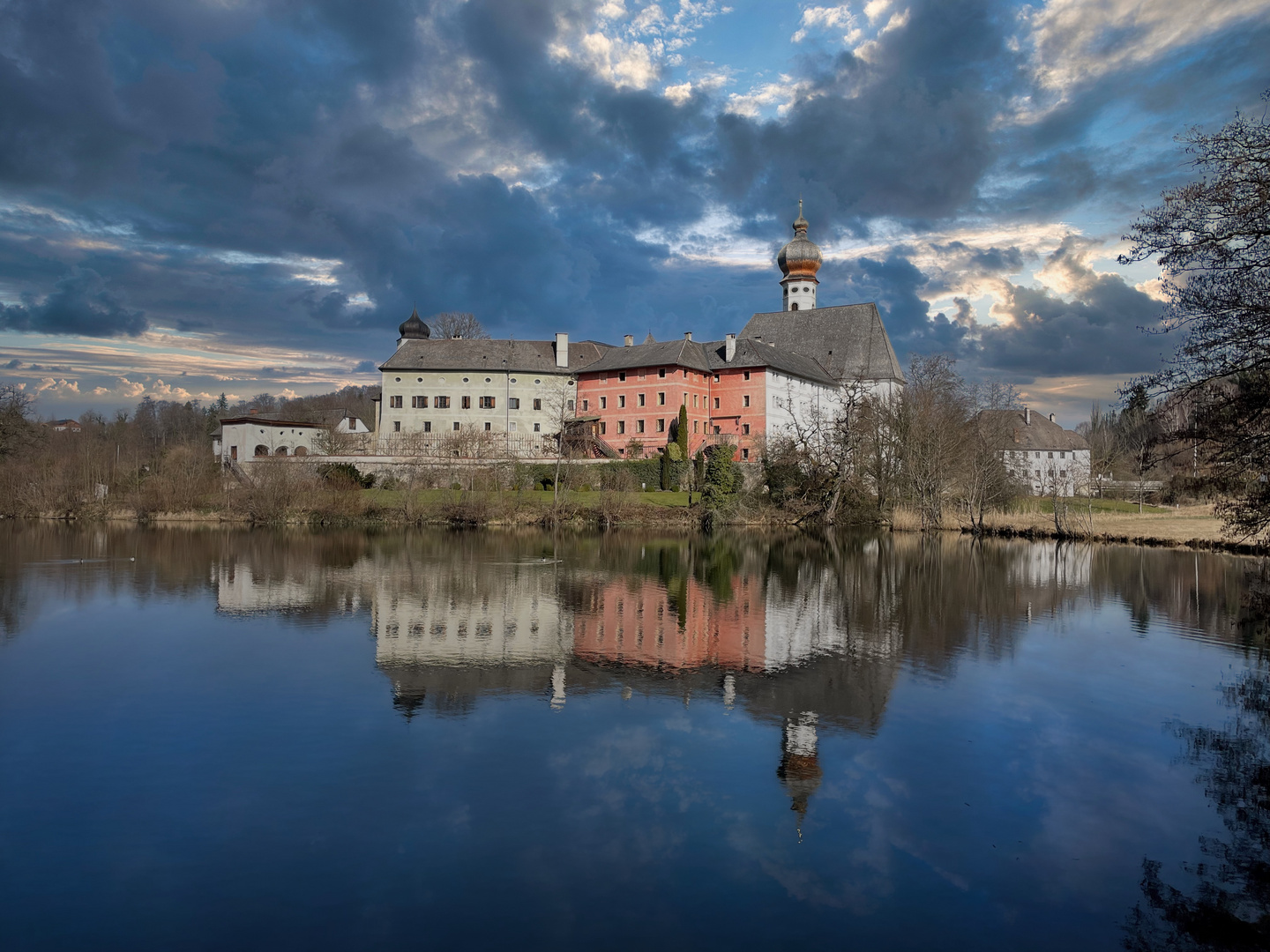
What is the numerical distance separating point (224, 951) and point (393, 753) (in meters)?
3.52

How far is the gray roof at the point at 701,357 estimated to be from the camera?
59719mm

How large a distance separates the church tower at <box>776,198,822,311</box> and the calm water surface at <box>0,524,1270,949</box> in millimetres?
66139

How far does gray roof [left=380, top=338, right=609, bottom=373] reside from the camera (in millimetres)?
62344

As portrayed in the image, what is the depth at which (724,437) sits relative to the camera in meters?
58.5

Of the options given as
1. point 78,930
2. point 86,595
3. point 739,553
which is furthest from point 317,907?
point 739,553

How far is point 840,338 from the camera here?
235 ft

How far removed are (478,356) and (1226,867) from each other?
60.8 m

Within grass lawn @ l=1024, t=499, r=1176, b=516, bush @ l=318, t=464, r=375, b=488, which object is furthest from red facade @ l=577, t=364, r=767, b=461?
grass lawn @ l=1024, t=499, r=1176, b=516

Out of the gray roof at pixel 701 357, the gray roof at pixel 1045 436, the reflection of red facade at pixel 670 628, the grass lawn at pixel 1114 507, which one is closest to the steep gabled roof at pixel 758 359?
the gray roof at pixel 701 357

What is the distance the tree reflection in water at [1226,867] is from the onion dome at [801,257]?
74.0 metres

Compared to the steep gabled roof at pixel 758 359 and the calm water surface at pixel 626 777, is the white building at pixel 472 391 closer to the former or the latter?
the steep gabled roof at pixel 758 359

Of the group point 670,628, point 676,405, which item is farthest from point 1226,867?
point 676,405

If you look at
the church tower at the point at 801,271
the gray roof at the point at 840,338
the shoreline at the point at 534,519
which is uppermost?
the church tower at the point at 801,271

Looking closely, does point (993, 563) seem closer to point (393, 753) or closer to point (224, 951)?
point (393, 753)
